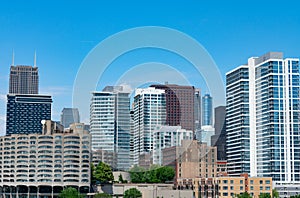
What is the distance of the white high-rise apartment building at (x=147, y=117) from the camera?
7671mm

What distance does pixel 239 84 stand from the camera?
796 inches

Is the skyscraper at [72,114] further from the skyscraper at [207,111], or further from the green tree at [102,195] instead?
the green tree at [102,195]

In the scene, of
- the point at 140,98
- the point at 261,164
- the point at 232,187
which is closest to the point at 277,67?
the point at 261,164

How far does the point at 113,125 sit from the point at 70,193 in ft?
18.7

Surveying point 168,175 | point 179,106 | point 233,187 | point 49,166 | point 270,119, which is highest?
point 270,119

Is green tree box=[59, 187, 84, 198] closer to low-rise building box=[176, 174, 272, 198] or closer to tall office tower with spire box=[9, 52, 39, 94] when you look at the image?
low-rise building box=[176, 174, 272, 198]

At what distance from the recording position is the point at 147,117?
8008 mm

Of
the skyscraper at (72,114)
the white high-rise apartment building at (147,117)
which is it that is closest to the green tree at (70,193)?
the skyscraper at (72,114)

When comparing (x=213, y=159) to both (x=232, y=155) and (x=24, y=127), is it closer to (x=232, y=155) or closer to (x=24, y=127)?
(x=232, y=155)

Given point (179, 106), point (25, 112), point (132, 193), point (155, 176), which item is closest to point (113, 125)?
point (179, 106)

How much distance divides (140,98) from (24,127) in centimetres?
2788

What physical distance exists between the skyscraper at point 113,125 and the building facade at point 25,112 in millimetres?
27298

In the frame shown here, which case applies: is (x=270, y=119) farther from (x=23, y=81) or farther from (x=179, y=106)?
(x=23, y=81)

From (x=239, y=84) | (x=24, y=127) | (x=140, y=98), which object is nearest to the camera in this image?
(x=140, y=98)
